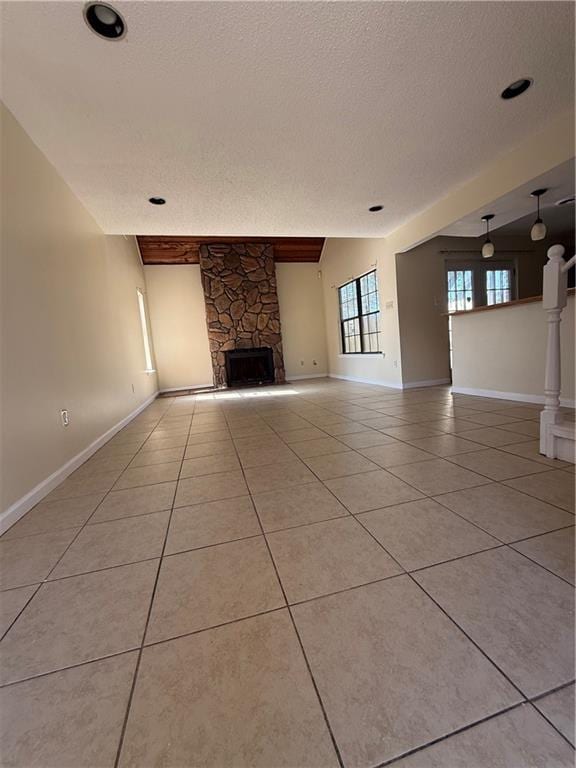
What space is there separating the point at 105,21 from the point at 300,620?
2.56 m

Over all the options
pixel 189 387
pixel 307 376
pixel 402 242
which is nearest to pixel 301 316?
pixel 307 376

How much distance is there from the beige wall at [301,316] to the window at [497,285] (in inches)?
140

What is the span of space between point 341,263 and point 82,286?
4987mm

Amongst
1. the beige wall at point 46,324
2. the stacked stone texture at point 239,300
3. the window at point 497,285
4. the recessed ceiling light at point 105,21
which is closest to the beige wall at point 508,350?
the window at point 497,285

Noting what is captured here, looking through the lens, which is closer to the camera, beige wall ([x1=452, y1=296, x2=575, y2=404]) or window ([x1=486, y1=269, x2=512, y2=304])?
beige wall ([x1=452, y1=296, x2=575, y2=404])

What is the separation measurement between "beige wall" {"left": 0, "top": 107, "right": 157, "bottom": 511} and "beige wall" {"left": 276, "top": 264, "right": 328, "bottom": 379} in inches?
181

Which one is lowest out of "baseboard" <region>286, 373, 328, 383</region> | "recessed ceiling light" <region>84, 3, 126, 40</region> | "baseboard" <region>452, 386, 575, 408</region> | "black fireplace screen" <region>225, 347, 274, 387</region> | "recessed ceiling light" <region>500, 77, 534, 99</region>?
"baseboard" <region>286, 373, 328, 383</region>

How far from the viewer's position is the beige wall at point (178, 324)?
689 cm

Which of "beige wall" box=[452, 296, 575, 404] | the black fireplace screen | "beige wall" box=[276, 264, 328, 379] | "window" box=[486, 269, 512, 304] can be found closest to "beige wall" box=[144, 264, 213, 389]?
the black fireplace screen

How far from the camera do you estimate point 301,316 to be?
25.2 feet

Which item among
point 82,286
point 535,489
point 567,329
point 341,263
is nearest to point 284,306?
point 341,263

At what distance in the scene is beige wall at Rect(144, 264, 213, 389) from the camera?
6891mm

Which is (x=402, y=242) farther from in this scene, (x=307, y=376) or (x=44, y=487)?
(x=44, y=487)

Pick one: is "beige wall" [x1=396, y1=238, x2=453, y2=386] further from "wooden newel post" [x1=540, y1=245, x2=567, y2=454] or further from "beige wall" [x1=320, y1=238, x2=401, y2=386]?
"wooden newel post" [x1=540, y1=245, x2=567, y2=454]
